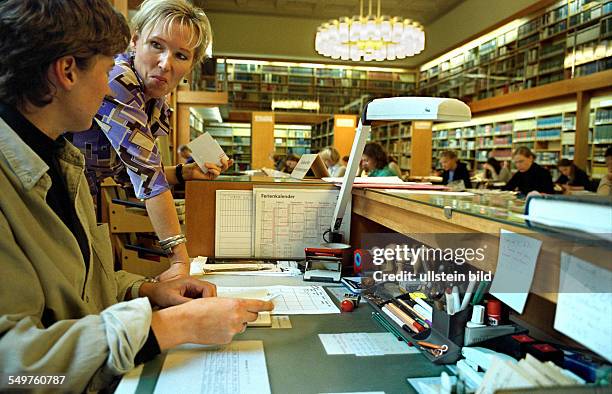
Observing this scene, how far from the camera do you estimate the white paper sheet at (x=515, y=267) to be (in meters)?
0.77

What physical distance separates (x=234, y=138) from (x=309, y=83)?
2851 mm

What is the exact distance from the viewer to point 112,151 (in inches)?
64.0

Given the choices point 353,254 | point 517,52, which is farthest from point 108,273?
point 517,52

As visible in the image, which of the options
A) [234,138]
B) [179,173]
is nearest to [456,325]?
[179,173]

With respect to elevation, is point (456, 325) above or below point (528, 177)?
below

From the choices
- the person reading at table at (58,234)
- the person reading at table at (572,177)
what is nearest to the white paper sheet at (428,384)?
the person reading at table at (58,234)

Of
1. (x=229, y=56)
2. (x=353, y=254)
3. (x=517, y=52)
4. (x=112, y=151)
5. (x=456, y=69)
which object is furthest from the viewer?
(x=229, y=56)

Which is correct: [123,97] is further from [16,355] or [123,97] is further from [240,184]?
[16,355]

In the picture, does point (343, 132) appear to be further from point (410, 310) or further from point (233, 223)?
point (410, 310)

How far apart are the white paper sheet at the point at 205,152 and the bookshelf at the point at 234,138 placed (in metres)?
11.7

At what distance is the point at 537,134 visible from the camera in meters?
9.17

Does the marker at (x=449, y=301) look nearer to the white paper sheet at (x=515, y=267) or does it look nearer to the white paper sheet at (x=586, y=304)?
the white paper sheet at (x=515, y=267)

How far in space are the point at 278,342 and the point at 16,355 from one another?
0.51 metres

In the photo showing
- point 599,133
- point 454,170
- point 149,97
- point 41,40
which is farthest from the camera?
point 454,170
